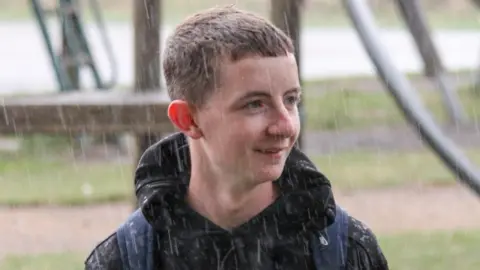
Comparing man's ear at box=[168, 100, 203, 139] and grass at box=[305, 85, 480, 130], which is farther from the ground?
man's ear at box=[168, 100, 203, 139]

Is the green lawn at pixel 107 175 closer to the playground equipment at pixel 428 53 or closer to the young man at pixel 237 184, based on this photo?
the playground equipment at pixel 428 53

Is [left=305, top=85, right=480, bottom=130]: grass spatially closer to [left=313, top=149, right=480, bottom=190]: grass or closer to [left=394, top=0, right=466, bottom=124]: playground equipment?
[left=394, top=0, right=466, bottom=124]: playground equipment

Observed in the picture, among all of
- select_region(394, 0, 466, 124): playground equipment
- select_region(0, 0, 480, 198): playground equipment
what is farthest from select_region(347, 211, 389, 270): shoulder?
select_region(394, 0, 466, 124): playground equipment

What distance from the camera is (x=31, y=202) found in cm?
805

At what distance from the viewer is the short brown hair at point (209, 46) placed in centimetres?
196

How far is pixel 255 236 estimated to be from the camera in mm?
2012

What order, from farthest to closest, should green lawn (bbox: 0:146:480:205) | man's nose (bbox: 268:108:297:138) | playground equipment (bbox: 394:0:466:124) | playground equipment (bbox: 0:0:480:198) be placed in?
1. playground equipment (bbox: 394:0:466:124)
2. green lawn (bbox: 0:146:480:205)
3. playground equipment (bbox: 0:0:480:198)
4. man's nose (bbox: 268:108:297:138)

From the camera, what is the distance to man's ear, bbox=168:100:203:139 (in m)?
2.05

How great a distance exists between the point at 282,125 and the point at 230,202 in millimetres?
220

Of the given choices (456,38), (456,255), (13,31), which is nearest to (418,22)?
(456,255)

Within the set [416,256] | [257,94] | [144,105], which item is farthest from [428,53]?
[257,94]

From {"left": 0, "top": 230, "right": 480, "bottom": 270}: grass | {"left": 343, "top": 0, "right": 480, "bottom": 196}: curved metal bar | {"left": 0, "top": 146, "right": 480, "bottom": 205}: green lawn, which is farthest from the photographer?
{"left": 0, "top": 146, "right": 480, "bottom": 205}: green lawn

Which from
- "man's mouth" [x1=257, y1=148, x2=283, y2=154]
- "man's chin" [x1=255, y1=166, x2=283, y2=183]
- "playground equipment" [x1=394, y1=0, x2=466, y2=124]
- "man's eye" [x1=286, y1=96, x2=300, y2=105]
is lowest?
"playground equipment" [x1=394, y1=0, x2=466, y2=124]

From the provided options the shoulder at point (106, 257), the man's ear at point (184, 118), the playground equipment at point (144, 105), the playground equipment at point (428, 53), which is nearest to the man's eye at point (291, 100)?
the man's ear at point (184, 118)
